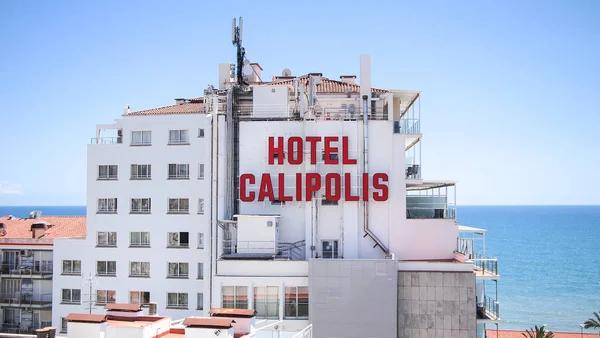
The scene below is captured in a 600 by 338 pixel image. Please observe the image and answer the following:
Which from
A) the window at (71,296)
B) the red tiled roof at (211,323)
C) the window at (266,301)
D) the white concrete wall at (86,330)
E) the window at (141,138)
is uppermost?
the window at (141,138)

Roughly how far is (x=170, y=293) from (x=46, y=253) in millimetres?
14250

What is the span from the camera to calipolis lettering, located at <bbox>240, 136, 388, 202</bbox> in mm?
46938

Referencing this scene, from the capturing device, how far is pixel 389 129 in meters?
47.7

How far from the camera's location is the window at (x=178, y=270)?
1993 inches

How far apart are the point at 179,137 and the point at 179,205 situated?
5897mm

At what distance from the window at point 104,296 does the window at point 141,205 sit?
23.9ft

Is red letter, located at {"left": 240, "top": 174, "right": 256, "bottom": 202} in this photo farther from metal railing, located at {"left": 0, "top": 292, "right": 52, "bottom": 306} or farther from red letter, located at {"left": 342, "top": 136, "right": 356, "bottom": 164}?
metal railing, located at {"left": 0, "top": 292, "right": 52, "bottom": 306}

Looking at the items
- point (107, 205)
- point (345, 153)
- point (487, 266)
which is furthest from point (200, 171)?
point (487, 266)

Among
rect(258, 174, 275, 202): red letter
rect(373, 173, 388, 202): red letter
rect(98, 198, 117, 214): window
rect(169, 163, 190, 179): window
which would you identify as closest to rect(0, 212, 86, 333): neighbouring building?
rect(98, 198, 117, 214): window

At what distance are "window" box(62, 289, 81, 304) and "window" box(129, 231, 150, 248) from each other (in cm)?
665

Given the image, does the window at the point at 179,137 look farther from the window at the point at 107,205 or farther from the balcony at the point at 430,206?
the balcony at the point at 430,206

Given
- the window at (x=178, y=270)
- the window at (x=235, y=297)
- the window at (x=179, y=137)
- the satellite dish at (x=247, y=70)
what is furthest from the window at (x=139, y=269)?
the satellite dish at (x=247, y=70)

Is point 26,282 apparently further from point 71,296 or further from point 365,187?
point 365,187

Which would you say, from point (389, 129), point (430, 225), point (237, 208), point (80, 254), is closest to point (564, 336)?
point (430, 225)
